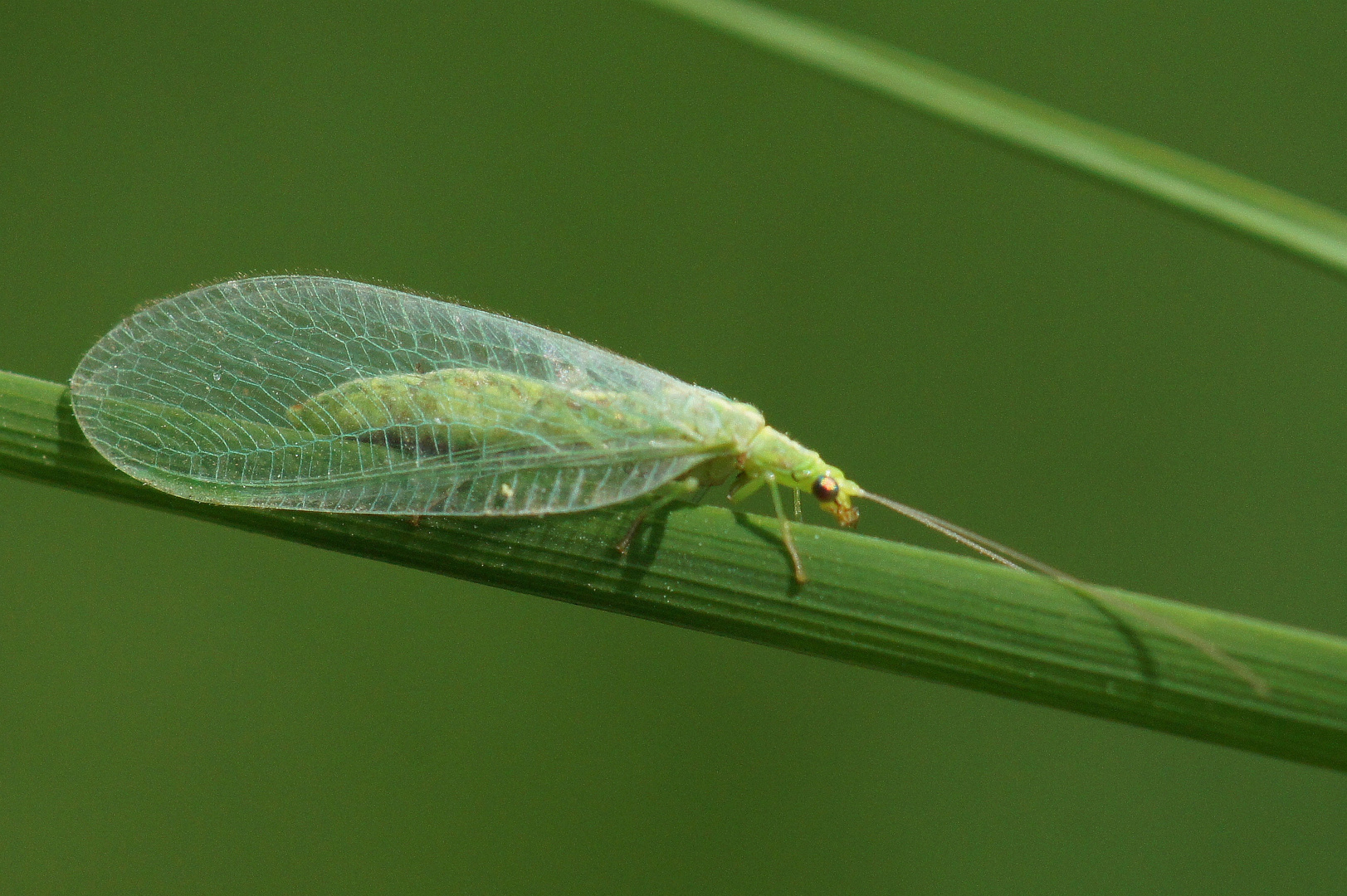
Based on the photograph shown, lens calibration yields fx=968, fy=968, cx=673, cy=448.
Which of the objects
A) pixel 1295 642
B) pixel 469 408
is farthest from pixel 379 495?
pixel 1295 642

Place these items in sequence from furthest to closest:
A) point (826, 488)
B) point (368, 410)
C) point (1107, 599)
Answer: point (826, 488) < point (368, 410) < point (1107, 599)

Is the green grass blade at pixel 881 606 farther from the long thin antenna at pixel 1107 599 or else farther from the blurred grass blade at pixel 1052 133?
the blurred grass blade at pixel 1052 133

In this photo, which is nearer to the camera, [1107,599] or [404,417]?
[1107,599]

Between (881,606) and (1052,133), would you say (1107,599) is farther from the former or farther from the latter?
(1052,133)

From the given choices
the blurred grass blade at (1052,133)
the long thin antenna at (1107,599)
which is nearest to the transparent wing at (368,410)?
the long thin antenna at (1107,599)

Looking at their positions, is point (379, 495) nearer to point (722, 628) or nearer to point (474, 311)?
point (474, 311)

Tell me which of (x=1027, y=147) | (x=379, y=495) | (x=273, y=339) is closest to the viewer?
(x=1027, y=147)

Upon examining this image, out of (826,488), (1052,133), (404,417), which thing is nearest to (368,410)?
(404,417)
